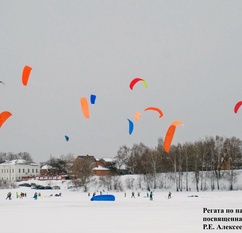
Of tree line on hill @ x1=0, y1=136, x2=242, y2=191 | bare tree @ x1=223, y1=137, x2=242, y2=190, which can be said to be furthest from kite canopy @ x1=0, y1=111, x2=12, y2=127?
bare tree @ x1=223, y1=137, x2=242, y2=190

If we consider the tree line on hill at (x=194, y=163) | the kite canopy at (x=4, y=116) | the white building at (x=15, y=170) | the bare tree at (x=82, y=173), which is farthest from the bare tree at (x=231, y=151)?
the white building at (x=15, y=170)

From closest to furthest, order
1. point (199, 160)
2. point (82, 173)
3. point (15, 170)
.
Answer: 1. point (82, 173)
2. point (199, 160)
3. point (15, 170)

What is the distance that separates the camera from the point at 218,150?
60.6 metres

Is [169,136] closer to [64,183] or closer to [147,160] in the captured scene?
[147,160]

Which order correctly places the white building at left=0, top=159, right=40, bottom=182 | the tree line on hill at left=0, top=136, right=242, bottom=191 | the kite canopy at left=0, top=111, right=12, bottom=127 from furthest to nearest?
the white building at left=0, top=159, right=40, bottom=182 < the tree line on hill at left=0, top=136, right=242, bottom=191 < the kite canopy at left=0, top=111, right=12, bottom=127

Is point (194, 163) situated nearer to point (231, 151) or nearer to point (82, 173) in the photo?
point (231, 151)

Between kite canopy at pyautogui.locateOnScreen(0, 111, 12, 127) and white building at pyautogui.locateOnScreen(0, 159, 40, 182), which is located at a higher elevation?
kite canopy at pyautogui.locateOnScreen(0, 111, 12, 127)

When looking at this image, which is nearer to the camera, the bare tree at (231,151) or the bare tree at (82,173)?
the bare tree at (82,173)

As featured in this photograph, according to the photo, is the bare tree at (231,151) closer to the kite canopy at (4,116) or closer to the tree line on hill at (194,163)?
the tree line on hill at (194,163)

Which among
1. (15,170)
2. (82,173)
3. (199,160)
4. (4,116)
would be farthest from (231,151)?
(15,170)

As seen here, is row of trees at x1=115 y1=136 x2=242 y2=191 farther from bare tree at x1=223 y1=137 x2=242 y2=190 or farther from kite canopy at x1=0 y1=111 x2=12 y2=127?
kite canopy at x1=0 y1=111 x2=12 y2=127

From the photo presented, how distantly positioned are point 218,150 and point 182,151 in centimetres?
553

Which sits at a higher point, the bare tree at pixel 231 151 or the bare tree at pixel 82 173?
the bare tree at pixel 231 151

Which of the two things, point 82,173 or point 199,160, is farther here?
point 199,160
